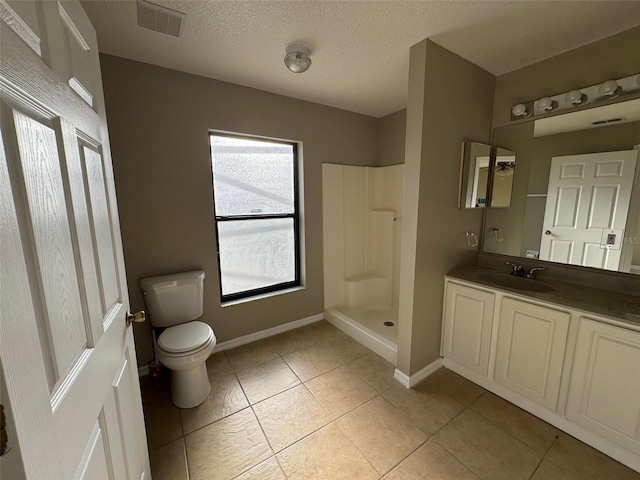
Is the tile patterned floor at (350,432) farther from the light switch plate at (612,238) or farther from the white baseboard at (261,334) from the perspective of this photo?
the light switch plate at (612,238)

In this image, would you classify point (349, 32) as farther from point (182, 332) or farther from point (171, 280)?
point (182, 332)

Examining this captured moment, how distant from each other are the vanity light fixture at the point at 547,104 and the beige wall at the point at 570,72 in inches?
3.6

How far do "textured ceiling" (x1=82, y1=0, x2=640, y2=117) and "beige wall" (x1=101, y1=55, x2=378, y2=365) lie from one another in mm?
173

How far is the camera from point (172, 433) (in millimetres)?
1554

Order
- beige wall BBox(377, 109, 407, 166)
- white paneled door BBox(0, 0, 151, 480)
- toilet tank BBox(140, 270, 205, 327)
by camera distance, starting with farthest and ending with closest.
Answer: beige wall BBox(377, 109, 407, 166), toilet tank BBox(140, 270, 205, 327), white paneled door BBox(0, 0, 151, 480)

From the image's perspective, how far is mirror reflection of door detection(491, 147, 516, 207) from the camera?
82.7 inches

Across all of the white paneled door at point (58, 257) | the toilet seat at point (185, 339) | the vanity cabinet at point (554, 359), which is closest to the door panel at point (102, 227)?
the white paneled door at point (58, 257)

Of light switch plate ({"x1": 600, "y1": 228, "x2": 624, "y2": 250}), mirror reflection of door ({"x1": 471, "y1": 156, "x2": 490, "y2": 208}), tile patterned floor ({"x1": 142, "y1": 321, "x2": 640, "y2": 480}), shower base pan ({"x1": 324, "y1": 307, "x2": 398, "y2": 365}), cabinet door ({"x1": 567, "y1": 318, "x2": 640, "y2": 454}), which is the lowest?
tile patterned floor ({"x1": 142, "y1": 321, "x2": 640, "y2": 480})

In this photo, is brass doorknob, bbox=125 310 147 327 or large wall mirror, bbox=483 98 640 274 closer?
brass doorknob, bbox=125 310 147 327

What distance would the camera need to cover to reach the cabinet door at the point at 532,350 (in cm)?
152

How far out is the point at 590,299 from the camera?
1521mm

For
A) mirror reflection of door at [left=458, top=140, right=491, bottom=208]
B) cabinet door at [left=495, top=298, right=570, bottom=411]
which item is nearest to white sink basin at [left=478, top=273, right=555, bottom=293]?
cabinet door at [left=495, top=298, right=570, bottom=411]

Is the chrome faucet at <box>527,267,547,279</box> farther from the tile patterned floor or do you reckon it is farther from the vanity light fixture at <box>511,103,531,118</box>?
the vanity light fixture at <box>511,103,531,118</box>

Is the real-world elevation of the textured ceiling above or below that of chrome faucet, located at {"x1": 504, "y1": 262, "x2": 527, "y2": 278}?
above
